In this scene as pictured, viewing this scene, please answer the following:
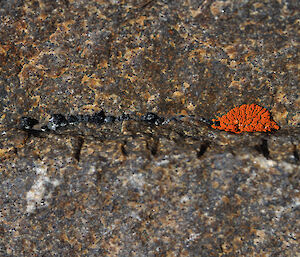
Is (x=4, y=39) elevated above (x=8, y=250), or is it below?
above

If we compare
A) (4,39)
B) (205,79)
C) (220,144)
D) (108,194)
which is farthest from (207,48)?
(4,39)

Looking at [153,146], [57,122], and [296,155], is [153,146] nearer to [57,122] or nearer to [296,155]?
[57,122]

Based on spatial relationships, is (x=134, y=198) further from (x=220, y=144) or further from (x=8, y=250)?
(x=8, y=250)

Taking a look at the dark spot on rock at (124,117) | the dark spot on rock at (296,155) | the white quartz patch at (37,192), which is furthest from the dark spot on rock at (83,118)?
the dark spot on rock at (296,155)

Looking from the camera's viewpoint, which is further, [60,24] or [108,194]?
[60,24]

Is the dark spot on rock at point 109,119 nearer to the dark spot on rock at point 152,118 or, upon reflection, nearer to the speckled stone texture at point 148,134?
the speckled stone texture at point 148,134

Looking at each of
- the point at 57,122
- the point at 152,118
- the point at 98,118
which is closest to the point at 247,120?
the point at 152,118

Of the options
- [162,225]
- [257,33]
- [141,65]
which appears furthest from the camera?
[141,65]
